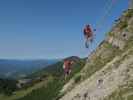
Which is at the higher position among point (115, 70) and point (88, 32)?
point (88, 32)

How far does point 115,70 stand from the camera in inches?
1651

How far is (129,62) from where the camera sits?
40094mm

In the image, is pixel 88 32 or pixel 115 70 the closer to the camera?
pixel 115 70

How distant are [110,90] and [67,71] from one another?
962 inches

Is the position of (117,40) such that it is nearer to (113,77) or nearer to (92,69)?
(92,69)

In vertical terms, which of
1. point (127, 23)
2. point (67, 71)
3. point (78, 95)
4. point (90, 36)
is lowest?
point (78, 95)

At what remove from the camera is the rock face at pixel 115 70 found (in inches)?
1373

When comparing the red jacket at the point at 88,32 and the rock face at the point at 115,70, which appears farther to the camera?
the red jacket at the point at 88,32

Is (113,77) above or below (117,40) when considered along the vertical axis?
below

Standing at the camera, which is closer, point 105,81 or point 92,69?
point 105,81

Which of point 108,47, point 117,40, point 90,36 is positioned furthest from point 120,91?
point 108,47

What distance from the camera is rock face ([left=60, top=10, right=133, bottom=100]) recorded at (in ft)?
114

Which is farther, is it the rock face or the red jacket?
the red jacket

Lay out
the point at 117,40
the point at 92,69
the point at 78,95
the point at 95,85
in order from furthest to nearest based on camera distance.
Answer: the point at 92,69 < the point at 117,40 < the point at 78,95 < the point at 95,85
